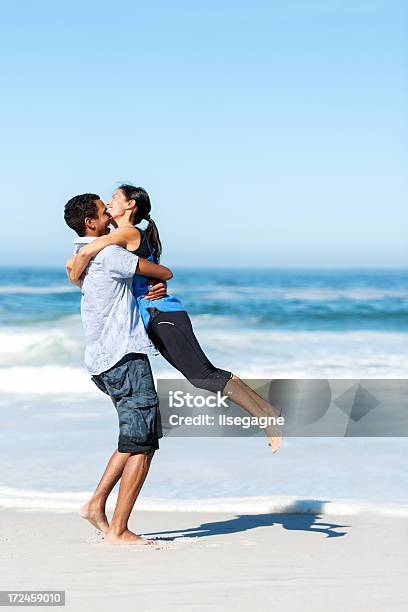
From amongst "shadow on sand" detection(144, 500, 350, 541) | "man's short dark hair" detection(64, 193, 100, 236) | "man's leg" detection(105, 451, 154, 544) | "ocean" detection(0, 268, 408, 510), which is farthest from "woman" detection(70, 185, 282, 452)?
"ocean" detection(0, 268, 408, 510)

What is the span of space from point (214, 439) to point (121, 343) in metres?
3.52

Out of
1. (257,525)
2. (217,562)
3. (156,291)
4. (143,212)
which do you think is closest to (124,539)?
(217,562)

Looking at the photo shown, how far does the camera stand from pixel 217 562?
14.4 ft

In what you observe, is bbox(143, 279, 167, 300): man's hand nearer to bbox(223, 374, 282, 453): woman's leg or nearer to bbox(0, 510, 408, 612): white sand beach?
bbox(223, 374, 282, 453): woman's leg

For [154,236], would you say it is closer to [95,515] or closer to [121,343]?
[121,343]

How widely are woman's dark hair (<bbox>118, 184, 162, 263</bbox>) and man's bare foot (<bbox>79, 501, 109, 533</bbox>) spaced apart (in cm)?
126

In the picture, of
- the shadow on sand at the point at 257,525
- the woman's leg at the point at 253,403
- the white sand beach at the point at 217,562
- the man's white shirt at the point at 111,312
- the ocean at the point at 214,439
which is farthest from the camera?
the ocean at the point at 214,439

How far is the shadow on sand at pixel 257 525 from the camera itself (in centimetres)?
514

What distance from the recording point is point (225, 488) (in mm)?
6316

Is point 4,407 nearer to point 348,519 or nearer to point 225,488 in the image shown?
point 225,488

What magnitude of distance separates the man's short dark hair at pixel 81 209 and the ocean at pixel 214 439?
189cm

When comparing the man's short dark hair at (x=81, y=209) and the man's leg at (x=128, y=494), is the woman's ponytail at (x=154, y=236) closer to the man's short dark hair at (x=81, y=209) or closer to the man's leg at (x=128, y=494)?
the man's short dark hair at (x=81, y=209)

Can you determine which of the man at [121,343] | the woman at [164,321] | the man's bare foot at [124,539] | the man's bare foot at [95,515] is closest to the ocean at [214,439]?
the man's bare foot at [95,515]

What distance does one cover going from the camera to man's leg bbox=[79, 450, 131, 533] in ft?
15.8
